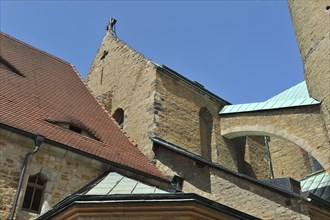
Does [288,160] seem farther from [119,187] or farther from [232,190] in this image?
[119,187]

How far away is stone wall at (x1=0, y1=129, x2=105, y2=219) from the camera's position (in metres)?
7.10

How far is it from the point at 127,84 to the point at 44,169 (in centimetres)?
588

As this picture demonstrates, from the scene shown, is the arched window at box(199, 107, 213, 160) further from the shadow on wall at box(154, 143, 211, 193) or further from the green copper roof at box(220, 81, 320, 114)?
the shadow on wall at box(154, 143, 211, 193)

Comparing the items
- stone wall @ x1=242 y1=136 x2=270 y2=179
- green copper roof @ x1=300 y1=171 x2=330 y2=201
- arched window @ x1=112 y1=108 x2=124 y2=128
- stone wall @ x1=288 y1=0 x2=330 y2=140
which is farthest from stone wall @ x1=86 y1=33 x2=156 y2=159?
green copper roof @ x1=300 y1=171 x2=330 y2=201

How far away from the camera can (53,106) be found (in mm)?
9391

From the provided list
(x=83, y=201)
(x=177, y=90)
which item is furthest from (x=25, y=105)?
(x=177, y=90)

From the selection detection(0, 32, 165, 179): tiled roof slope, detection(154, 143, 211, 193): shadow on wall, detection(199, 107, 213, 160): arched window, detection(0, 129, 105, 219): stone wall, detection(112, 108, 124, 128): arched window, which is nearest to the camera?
detection(0, 129, 105, 219): stone wall

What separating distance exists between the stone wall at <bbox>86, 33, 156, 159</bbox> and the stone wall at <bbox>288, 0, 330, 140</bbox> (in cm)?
459

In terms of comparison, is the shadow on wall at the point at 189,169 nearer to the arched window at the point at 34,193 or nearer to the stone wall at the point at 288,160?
the arched window at the point at 34,193

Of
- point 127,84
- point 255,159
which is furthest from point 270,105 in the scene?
point 127,84

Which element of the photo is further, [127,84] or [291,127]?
[127,84]

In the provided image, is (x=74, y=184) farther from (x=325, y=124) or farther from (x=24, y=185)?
(x=325, y=124)

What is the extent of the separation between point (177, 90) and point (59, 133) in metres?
4.92

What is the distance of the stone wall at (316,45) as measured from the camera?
11383mm
